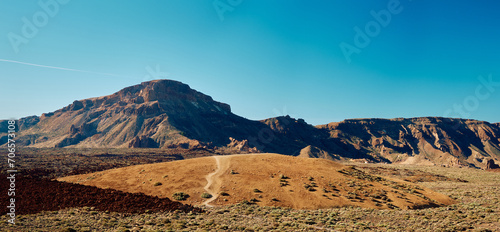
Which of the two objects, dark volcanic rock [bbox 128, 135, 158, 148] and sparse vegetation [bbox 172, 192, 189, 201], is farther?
dark volcanic rock [bbox 128, 135, 158, 148]

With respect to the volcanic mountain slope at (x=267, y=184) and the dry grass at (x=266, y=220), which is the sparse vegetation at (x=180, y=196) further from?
the dry grass at (x=266, y=220)

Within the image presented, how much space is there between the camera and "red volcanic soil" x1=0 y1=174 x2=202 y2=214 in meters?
26.2

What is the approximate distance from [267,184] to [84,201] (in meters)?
22.4

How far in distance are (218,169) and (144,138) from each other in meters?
140

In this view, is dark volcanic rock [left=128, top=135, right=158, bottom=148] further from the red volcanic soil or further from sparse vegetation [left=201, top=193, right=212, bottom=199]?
sparse vegetation [left=201, top=193, right=212, bottom=199]

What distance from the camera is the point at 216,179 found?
120 feet

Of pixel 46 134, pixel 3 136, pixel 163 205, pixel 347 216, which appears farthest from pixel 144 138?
pixel 347 216

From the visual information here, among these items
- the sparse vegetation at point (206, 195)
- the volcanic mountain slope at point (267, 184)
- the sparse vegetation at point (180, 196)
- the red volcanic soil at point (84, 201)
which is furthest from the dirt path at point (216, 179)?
the red volcanic soil at point (84, 201)

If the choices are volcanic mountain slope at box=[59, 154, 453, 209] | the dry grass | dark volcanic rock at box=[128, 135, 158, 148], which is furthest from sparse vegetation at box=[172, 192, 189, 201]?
dark volcanic rock at box=[128, 135, 158, 148]

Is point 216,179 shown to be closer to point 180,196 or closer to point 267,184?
point 180,196

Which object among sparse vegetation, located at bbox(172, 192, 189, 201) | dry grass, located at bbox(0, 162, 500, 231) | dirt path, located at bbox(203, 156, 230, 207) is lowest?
dry grass, located at bbox(0, 162, 500, 231)

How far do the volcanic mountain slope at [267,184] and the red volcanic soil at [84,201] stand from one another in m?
2.63

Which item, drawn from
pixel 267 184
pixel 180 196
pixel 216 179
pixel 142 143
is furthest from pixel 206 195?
pixel 142 143

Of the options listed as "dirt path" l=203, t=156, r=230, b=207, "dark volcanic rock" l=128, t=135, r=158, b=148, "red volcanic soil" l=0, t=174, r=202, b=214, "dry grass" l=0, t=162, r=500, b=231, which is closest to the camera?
"dry grass" l=0, t=162, r=500, b=231
